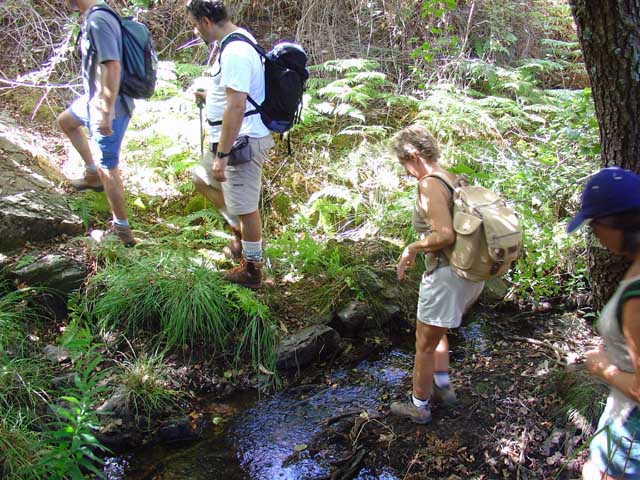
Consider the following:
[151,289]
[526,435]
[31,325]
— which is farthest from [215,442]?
[526,435]

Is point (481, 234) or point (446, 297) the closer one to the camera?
point (481, 234)

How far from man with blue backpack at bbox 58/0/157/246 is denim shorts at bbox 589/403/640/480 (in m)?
4.16

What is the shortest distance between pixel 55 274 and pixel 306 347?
2.35 meters

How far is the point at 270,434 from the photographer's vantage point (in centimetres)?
392

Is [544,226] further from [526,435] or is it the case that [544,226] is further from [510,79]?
[510,79]

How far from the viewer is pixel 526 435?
3.62 meters

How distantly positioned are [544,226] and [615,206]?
3.70 metres

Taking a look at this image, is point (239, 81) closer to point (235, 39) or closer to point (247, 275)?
point (235, 39)

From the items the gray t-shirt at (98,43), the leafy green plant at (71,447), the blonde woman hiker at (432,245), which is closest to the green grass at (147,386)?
the leafy green plant at (71,447)

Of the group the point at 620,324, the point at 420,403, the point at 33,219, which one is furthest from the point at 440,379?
the point at 33,219

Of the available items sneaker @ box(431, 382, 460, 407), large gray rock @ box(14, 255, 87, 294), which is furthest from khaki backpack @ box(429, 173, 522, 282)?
large gray rock @ box(14, 255, 87, 294)

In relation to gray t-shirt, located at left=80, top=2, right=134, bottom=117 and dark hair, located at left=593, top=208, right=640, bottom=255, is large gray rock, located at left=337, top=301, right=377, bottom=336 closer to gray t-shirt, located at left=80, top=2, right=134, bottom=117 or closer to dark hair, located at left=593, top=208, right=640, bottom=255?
gray t-shirt, located at left=80, top=2, right=134, bottom=117

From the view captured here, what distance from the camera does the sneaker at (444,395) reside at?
12.9ft

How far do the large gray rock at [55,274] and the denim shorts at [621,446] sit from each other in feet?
14.0
